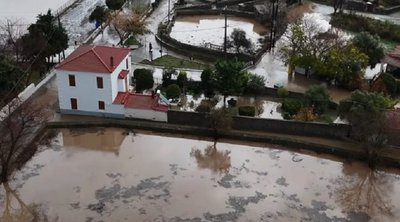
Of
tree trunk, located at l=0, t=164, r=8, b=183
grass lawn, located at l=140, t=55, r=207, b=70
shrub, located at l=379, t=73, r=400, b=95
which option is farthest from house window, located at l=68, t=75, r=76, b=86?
shrub, located at l=379, t=73, r=400, b=95

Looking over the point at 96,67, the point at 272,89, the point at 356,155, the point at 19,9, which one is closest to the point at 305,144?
the point at 356,155

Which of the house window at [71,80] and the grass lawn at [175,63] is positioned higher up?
the house window at [71,80]

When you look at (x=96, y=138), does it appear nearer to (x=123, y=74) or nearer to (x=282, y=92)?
(x=123, y=74)

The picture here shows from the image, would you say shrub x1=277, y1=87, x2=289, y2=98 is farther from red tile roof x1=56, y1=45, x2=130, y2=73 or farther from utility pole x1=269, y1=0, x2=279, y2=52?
red tile roof x1=56, y1=45, x2=130, y2=73

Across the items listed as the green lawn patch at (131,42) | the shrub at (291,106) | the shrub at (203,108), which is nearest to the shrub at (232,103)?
the shrub at (203,108)

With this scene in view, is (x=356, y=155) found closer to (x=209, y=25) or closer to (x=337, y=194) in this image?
(x=337, y=194)

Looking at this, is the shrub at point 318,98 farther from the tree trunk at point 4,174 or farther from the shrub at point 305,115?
the tree trunk at point 4,174

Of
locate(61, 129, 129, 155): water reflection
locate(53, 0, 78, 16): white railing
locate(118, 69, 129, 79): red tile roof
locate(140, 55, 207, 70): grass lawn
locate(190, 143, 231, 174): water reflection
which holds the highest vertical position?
locate(118, 69, 129, 79): red tile roof
